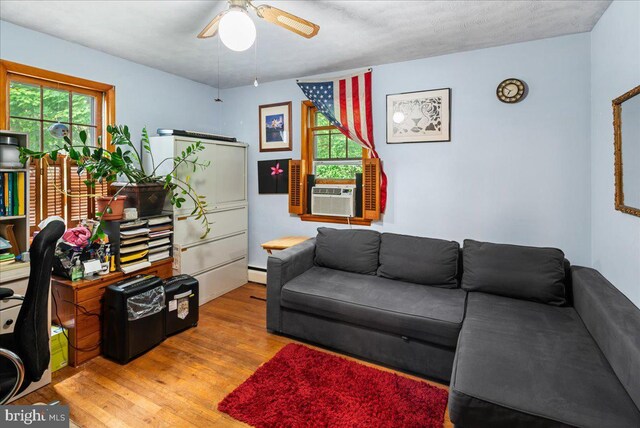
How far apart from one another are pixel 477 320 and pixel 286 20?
2123 millimetres

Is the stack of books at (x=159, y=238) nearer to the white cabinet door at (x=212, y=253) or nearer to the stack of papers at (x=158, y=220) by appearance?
the stack of papers at (x=158, y=220)

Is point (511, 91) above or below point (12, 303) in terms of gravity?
above

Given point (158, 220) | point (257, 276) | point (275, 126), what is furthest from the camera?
point (257, 276)

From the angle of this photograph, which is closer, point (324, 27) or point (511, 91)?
point (324, 27)

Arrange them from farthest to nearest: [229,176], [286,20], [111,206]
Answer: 1. [229,176]
2. [111,206]
3. [286,20]

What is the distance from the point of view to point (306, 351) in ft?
8.41

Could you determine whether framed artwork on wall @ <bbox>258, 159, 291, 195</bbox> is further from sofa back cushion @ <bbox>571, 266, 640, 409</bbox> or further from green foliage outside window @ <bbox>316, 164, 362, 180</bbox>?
sofa back cushion @ <bbox>571, 266, 640, 409</bbox>

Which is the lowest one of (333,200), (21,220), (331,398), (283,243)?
(331,398)

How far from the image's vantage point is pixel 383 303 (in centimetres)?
239

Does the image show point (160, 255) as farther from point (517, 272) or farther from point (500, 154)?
point (500, 154)

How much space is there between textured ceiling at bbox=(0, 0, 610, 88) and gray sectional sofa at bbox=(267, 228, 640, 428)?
166 centimetres

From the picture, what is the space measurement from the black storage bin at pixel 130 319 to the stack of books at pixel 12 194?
2.55 feet

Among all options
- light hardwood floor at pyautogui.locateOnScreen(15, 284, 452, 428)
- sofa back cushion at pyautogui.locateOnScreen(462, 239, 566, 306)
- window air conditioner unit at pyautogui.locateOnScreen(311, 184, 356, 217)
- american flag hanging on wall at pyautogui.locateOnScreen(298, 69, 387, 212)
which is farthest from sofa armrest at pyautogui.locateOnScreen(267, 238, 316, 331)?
sofa back cushion at pyautogui.locateOnScreen(462, 239, 566, 306)

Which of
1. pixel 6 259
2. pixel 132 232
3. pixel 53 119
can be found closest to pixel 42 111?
A: pixel 53 119
